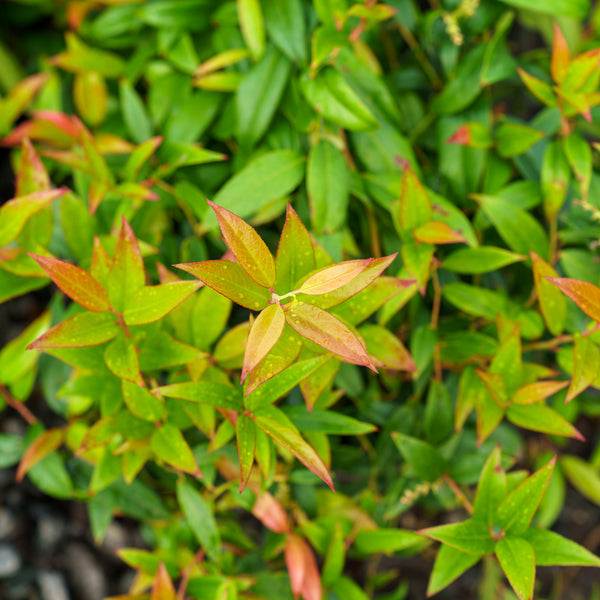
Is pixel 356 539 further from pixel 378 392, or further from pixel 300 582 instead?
pixel 378 392

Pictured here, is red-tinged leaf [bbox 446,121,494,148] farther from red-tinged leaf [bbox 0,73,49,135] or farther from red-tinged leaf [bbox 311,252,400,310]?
red-tinged leaf [bbox 0,73,49,135]

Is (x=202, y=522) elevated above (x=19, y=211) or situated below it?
below

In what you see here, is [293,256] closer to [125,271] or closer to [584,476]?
[125,271]

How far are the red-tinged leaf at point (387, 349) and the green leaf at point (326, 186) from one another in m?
0.19

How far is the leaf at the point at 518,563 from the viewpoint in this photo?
0.65 metres

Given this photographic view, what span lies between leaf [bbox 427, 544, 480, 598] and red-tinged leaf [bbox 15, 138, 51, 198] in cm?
81

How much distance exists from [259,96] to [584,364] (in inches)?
26.6

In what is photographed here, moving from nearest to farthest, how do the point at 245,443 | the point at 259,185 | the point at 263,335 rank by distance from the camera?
the point at 263,335 < the point at 245,443 < the point at 259,185

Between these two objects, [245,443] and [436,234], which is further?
[436,234]

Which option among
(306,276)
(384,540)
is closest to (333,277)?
(306,276)

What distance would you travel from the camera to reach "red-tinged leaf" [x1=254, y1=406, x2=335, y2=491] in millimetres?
623

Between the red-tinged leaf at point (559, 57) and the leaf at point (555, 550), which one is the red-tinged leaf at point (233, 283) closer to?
the leaf at point (555, 550)

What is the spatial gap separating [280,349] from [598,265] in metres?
0.61

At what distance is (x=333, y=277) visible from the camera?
0.56 m
